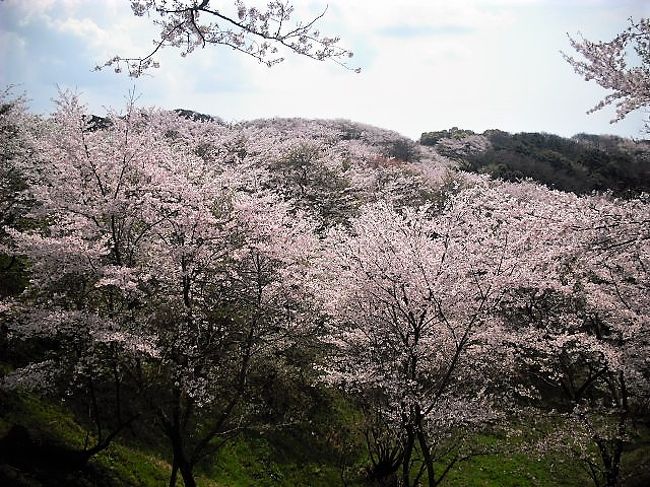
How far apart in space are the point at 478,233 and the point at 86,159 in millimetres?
9332

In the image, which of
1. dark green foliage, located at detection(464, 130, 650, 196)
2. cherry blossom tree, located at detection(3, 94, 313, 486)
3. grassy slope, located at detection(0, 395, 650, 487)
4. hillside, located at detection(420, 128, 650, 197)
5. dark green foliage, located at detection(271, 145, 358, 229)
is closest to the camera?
cherry blossom tree, located at detection(3, 94, 313, 486)

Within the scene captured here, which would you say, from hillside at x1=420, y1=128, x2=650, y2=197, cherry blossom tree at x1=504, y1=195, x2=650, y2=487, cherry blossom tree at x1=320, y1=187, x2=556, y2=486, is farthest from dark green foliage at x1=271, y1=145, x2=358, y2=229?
hillside at x1=420, y1=128, x2=650, y2=197

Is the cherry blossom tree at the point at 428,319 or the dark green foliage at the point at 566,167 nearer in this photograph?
the cherry blossom tree at the point at 428,319

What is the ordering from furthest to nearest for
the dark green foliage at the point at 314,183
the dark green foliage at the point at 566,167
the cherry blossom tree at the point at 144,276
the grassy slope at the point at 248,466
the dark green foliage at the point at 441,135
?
the dark green foliage at the point at 441,135 < the dark green foliage at the point at 566,167 < the dark green foliage at the point at 314,183 < the grassy slope at the point at 248,466 < the cherry blossom tree at the point at 144,276

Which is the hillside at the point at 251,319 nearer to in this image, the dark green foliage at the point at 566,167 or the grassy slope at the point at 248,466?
the grassy slope at the point at 248,466

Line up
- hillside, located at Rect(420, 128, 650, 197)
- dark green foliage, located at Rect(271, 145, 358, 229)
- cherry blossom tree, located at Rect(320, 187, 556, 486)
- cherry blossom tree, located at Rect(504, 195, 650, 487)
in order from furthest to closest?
1. hillside, located at Rect(420, 128, 650, 197)
2. dark green foliage, located at Rect(271, 145, 358, 229)
3. cherry blossom tree, located at Rect(504, 195, 650, 487)
4. cherry blossom tree, located at Rect(320, 187, 556, 486)

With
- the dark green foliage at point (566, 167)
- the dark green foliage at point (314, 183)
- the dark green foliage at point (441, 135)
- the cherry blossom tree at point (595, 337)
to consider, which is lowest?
the cherry blossom tree at point (595, 337)

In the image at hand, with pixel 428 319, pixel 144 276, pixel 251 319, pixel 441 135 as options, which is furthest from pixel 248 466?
pixel 441 135

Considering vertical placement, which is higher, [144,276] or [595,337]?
[144,276]

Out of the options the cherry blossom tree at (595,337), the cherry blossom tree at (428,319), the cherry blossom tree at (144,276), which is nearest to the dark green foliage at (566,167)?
the cherry blossom tree at (595,337)

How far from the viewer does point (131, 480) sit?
10602 mm

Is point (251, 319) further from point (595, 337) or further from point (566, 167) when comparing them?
point (566, 167)

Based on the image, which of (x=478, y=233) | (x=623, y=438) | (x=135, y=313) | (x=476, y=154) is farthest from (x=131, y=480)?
(x=476, y=154)

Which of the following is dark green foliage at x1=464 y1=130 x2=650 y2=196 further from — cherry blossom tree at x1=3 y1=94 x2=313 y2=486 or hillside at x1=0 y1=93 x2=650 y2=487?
cherry blossom tree at x1=3 y1=94 x2=313 y2=486
